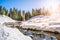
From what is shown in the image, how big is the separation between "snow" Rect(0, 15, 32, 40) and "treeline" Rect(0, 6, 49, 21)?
6 centimetres

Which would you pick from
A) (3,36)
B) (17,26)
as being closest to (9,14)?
(17,26)

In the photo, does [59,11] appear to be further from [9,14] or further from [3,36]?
[3,36]

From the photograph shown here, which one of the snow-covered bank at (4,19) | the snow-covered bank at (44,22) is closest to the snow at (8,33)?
the snow-covered bank at (4,19)

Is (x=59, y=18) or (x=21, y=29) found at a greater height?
(x=59, y=18)

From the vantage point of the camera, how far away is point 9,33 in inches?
68.1

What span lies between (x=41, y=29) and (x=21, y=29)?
27 centimetres

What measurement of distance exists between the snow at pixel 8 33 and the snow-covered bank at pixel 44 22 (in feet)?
0.45

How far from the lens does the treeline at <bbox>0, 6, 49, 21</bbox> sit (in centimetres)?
185

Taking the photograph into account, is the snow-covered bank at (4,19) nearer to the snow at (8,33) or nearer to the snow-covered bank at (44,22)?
the snow at (8,33)

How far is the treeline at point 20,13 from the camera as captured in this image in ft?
6.07

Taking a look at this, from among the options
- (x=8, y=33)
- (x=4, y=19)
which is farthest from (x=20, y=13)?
(x=8, y=33)

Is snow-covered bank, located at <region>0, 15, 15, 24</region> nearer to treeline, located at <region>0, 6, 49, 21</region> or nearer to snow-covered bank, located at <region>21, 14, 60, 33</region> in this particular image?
treeline, located at <region>0, 6, 49, 21</region>

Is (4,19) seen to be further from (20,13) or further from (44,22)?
(44,22)

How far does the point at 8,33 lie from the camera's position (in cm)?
172
